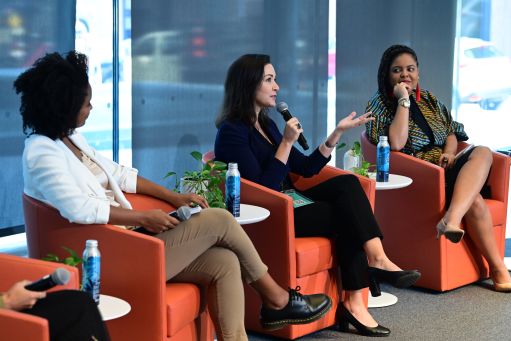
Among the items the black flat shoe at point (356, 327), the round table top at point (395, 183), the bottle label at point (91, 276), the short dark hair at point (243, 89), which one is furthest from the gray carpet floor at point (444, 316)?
the bottle label at point (91, 276)

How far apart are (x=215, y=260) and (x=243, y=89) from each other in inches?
42.4

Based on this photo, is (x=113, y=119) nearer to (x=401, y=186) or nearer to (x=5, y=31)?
(x=5, y=31)

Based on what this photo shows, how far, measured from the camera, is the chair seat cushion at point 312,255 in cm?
387

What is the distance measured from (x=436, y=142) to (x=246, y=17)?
1.52 metres

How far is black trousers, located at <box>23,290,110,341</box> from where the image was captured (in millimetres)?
2488

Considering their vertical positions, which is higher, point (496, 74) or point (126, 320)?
point (496, 74)

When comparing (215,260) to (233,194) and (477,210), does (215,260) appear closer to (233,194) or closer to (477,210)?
(233,194)

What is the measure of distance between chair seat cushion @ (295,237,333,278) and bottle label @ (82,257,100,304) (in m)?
1.21

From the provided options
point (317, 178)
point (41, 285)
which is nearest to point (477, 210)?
point (317, 178)

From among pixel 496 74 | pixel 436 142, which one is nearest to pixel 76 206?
pixel 436 142

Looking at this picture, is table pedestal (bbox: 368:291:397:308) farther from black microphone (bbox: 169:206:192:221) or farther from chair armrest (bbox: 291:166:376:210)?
black microphone (bbox: 169:206:192:221)

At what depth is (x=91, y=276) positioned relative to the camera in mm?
2848

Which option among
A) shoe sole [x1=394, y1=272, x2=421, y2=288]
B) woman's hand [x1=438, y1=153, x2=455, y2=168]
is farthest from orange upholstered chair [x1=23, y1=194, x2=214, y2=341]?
woman's hand [x1=438, y1=153, x2=455, y2=168]

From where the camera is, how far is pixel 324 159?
431 cm
